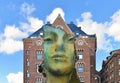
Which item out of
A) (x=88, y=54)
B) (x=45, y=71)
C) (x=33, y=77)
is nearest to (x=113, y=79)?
(x=88, y=54)

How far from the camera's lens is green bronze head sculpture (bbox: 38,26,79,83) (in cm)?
496

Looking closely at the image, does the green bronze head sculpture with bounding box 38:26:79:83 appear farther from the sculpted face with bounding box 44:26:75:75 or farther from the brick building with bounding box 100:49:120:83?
the brick building with bounding box 100:49:120:83

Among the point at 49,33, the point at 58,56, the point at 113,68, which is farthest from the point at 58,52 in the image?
the point at 113,68

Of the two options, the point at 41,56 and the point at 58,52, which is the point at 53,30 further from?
the point at 41,56

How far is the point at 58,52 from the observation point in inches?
198

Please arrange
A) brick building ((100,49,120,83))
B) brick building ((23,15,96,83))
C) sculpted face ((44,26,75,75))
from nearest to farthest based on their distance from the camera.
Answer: sculpted face ((44,26,75,75)) < brick building ((23,15,96,83)) < brick building ((100,49,120,83))

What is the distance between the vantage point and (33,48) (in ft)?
371

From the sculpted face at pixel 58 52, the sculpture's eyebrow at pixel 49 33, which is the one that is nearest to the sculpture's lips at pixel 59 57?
the sculpted face at pixel 58 52

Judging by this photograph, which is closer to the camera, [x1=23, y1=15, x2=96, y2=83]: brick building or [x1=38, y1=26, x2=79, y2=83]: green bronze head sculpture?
[x1=38, y1=26, x2=79, y2=83]: green bronze head sculpture

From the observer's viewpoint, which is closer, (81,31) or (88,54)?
(88,54)

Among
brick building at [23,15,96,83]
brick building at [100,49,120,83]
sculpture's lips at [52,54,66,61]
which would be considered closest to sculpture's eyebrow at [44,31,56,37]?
sculpture's lips at [52,54,66,61]

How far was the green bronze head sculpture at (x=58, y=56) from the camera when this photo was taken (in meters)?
4.96

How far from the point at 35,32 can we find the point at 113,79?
24.7 m

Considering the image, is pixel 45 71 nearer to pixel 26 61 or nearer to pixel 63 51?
pixel 63 51
